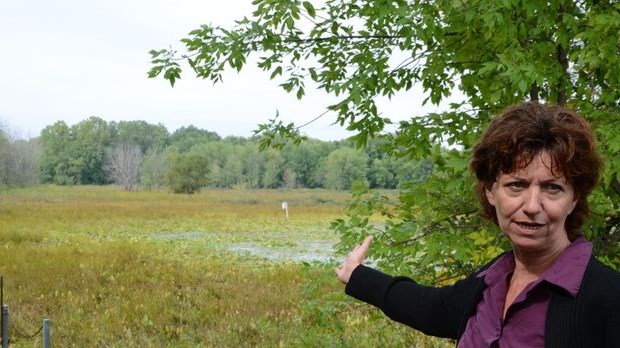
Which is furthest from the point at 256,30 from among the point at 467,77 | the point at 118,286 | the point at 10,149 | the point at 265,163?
the point at 265,163

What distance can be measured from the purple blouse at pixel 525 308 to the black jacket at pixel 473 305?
0.03 metres

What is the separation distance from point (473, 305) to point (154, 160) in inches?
4737

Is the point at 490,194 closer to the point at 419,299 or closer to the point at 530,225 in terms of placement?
the point at 530,225

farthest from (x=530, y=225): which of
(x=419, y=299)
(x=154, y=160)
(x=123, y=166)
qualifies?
(x=154, y=160)

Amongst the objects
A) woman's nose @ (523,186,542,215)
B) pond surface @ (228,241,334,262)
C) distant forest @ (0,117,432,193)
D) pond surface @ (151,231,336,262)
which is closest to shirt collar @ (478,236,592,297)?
woman's nose @ (523,186,542,215)

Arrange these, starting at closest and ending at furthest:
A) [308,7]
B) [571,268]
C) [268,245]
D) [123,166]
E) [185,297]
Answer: [571,268] → [308,7] → [185,297] → [268,245] → [123,166]

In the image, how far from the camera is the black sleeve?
6.22ft

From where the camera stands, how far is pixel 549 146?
1.61 m

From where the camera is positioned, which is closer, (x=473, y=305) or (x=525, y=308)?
(x=525, y=308)

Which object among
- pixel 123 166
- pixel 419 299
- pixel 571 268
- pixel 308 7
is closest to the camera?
pixel 571 268

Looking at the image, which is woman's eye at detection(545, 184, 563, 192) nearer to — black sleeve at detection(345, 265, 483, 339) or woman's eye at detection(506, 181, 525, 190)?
woman's eye at detection(506, 181, 525, 190)

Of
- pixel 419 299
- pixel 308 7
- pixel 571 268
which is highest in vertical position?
pixel 308 7

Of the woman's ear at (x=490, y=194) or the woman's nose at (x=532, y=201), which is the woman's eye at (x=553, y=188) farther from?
Result: the woman's ear at (x=490, y=194)

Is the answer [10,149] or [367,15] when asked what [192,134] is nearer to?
[10,149]
